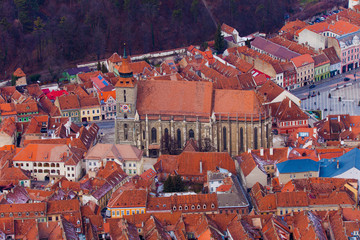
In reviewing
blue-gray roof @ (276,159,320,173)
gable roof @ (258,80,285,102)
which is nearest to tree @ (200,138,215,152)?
blue-gray roof @ (276,159,320,173)

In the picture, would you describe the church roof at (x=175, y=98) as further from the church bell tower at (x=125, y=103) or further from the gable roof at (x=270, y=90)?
the gable roof at (x=270, y=90)

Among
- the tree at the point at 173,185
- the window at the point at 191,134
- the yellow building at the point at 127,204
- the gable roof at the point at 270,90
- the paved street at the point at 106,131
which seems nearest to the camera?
the yellow building at the point at 127,204

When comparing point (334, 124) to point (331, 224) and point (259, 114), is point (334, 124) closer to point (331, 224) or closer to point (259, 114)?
point (259, 114)

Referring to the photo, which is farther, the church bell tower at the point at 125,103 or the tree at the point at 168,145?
the tree at the point at 168,145

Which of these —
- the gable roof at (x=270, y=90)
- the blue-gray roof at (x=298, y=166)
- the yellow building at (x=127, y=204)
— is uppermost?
the gable roof at (x=270, y=90)

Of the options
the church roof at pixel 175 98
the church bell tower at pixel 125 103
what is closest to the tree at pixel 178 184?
the church roof at pixel 175 98

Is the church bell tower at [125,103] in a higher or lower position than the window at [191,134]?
higher

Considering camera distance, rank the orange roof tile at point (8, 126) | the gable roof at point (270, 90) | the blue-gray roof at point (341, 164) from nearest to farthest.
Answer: the blue-gray roof at point (341, 164) < the orange roof tile at point (8, 126) < the gable roof at point (270, 90)
